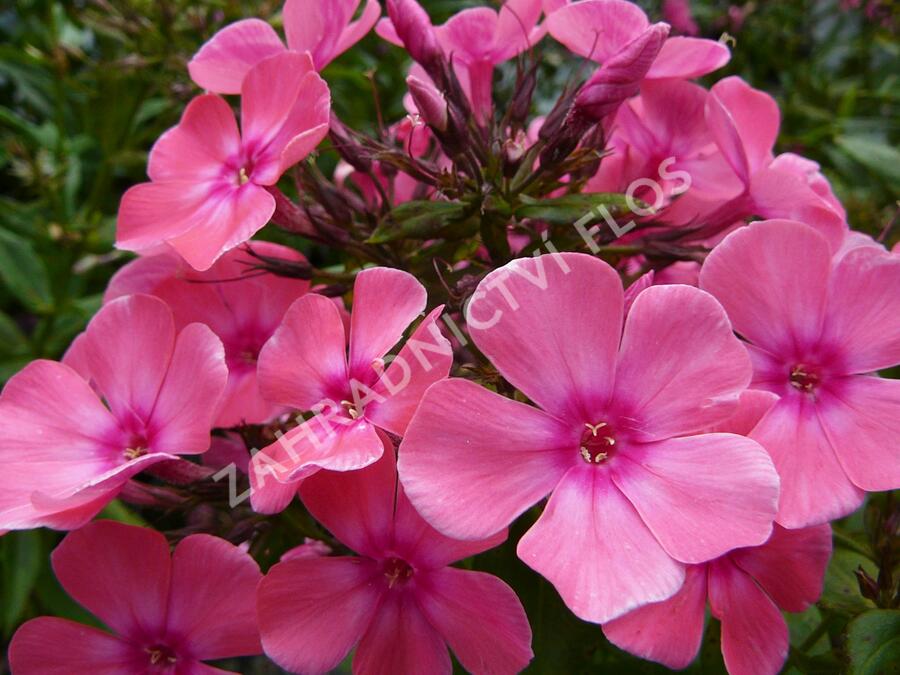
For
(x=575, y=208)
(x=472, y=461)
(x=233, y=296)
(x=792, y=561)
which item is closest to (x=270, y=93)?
(x=233, y=296)

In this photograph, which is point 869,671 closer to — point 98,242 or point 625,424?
point 625,424

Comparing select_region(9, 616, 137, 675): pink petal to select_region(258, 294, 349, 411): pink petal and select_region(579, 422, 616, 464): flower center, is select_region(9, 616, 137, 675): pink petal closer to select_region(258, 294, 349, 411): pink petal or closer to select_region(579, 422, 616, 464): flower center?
select_region(258, 294, 349, 411): pink petal

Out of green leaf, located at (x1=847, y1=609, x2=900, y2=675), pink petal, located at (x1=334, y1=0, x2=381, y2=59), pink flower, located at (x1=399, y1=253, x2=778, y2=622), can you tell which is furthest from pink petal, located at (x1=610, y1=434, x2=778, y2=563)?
pink petal, located at (x1=334, y1=0, x2=381, y2=59)

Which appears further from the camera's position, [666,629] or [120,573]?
[120,573]

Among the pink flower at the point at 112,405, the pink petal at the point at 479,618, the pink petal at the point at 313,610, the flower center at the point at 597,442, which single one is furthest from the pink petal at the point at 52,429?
the flower center at the point at 597,442

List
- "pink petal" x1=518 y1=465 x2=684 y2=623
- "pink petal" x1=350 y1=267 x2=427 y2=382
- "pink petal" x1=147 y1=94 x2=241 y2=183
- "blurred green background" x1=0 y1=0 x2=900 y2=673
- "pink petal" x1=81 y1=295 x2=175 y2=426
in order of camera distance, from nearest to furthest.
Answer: "pink petal" x1=518 y1=465 x2=684 y2=623, "pink petal" x1=350 y1=267 x2=427 y2=382, "pink petal" x1=81 y1=295 x2=175 y2=426, "pink petal" x1=147 y1=94 x2=241 y2=183, "blurred green background" x1=0 y1=0 x2=900 y2=673

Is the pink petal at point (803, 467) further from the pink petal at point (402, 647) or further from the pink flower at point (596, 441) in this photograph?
the pink petal at point (402, 647)

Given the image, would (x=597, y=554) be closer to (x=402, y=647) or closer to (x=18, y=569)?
(x=402, y=647)
